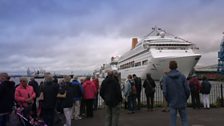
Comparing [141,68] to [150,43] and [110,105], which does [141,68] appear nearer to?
[150,43]

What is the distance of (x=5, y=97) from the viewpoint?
24.7 feet

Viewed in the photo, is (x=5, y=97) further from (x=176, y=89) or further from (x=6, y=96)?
(x=176, y=89)

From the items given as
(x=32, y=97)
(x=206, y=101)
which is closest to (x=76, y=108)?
(x=32, y=97)

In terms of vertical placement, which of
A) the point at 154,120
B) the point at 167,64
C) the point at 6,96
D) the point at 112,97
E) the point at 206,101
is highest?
the point at 167,64

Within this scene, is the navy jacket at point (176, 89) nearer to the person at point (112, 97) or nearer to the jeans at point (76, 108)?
the person at point (112, 97)

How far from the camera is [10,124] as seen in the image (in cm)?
876

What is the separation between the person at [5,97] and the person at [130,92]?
21.1 feet

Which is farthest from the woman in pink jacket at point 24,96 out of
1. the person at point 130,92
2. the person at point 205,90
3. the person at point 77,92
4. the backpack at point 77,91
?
the person at point 205,90

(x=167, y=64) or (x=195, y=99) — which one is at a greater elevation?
(x=167, y=64)

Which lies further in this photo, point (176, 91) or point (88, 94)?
point (88, 94)

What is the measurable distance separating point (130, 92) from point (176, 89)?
6117 mm

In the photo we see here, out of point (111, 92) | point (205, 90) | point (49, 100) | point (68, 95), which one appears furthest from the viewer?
point (205, 90)

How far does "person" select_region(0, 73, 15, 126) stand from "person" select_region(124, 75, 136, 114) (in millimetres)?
6426

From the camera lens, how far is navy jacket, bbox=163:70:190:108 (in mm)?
7602
